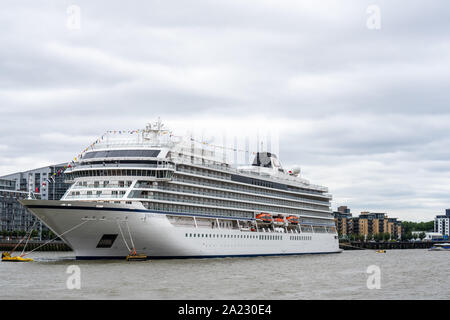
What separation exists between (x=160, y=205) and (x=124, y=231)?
502 cm

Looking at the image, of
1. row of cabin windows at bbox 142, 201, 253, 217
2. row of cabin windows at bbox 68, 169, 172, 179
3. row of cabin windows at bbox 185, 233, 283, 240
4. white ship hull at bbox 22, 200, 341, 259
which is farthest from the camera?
row of cabin windows at bbox 185, 233, 283, 240

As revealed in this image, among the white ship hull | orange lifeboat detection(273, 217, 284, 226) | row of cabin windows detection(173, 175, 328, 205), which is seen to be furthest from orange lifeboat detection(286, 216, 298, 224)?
the white ship hull

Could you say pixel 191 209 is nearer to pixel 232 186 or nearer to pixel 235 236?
Result: pixel 235 236

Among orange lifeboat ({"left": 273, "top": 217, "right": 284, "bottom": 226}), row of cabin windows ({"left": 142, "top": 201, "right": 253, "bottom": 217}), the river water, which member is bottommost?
the river water

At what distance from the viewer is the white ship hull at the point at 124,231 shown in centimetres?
5094

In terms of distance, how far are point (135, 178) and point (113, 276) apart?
57.4 feet

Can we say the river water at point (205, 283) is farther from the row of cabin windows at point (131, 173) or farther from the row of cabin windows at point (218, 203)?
the row of cabin windows at point (131, 173)

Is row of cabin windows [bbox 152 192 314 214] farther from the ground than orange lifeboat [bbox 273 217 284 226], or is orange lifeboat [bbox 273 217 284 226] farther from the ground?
row of cabin windows [bbox 152 192 314 214]

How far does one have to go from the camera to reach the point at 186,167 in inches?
2404

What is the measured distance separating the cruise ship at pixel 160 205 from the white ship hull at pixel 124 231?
0.08 meters

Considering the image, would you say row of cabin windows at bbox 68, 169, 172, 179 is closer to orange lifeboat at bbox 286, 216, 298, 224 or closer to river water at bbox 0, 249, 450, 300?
river water at bbox 0, 249, 450, 300

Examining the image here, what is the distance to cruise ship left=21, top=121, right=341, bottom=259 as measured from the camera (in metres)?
52.0

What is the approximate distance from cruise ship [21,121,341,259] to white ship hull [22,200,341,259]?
8 centimetres
